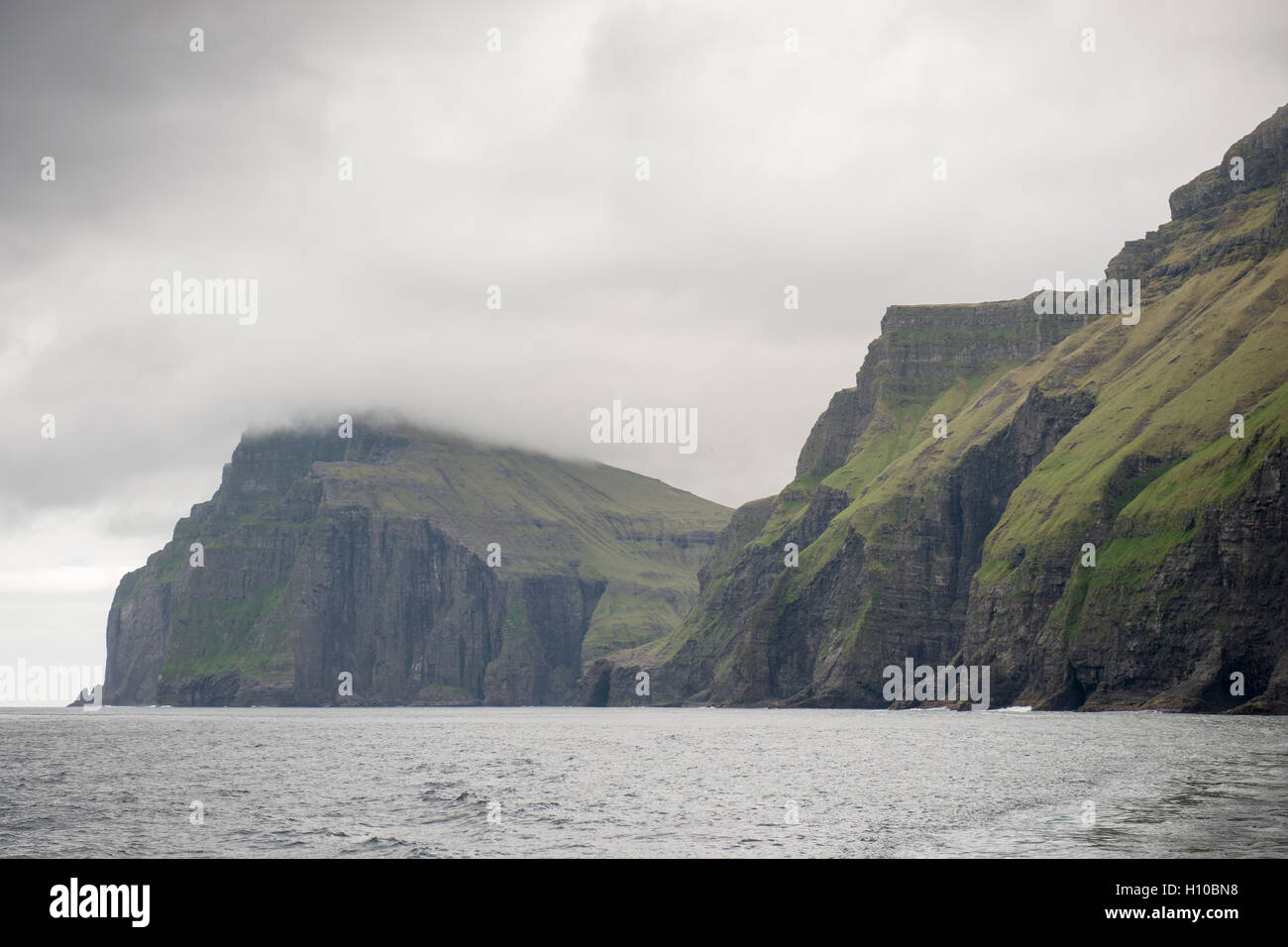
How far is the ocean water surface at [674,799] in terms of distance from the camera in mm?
56312

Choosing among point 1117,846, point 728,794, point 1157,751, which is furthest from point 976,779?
point 1117,846

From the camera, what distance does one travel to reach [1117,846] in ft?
169

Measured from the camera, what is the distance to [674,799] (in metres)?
78.0

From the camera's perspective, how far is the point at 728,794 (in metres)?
80.5

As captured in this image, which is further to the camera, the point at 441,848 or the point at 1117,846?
the point at 441,848

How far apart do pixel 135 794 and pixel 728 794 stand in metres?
39.8

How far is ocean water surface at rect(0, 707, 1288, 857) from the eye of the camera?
2217 inches
